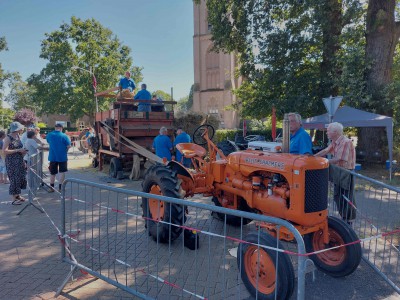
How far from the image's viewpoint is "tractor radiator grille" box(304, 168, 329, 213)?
3.43m

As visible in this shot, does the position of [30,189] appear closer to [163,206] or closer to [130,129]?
[163,206]

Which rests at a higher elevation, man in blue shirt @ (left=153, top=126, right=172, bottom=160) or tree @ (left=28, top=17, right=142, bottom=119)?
tree @ (left=28, top=17, right=142, bottom=119)

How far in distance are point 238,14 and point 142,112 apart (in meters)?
7.44

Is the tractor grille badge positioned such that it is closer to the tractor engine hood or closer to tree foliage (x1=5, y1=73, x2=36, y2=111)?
the tractor engine hood

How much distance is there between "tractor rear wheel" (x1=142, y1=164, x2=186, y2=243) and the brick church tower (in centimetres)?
3960

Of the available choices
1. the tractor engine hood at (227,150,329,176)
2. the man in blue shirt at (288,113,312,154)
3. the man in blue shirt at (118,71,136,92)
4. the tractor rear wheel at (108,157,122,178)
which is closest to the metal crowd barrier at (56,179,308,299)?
the tractor engine hood at (227,150,329,176)

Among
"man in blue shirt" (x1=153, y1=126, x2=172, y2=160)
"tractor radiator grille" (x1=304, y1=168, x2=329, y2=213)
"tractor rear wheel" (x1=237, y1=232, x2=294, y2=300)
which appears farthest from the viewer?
"man in blue shirt" (x1=153, y1=126, x2=172, y2=160)

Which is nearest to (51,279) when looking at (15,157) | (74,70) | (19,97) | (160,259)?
(160,259)

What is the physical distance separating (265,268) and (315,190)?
103cm

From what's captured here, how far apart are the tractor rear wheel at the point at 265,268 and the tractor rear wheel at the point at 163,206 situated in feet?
4.09

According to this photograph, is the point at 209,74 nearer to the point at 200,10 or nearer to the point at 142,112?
the point at 200,10

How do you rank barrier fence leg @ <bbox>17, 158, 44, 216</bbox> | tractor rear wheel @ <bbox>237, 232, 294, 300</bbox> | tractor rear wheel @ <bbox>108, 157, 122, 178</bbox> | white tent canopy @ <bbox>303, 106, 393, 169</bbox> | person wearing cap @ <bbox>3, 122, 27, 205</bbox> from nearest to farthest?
tractor rear wheel @ <bbox>237, 232, 294, 300</bbox>, barrier fence leg @ <bbox>17, 158, 44, 216</bbox>, person wearing cap @ <bbox>3, 122, 27, 205</bbox>, tractor rear wheel @ <bbox>108, 157, 122, 178</bbox>, white tent canopy @ <bbox>303, 106, 393, 169</bbox>

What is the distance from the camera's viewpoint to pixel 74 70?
33.5 metres

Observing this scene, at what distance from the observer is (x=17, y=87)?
5838 centimetres
